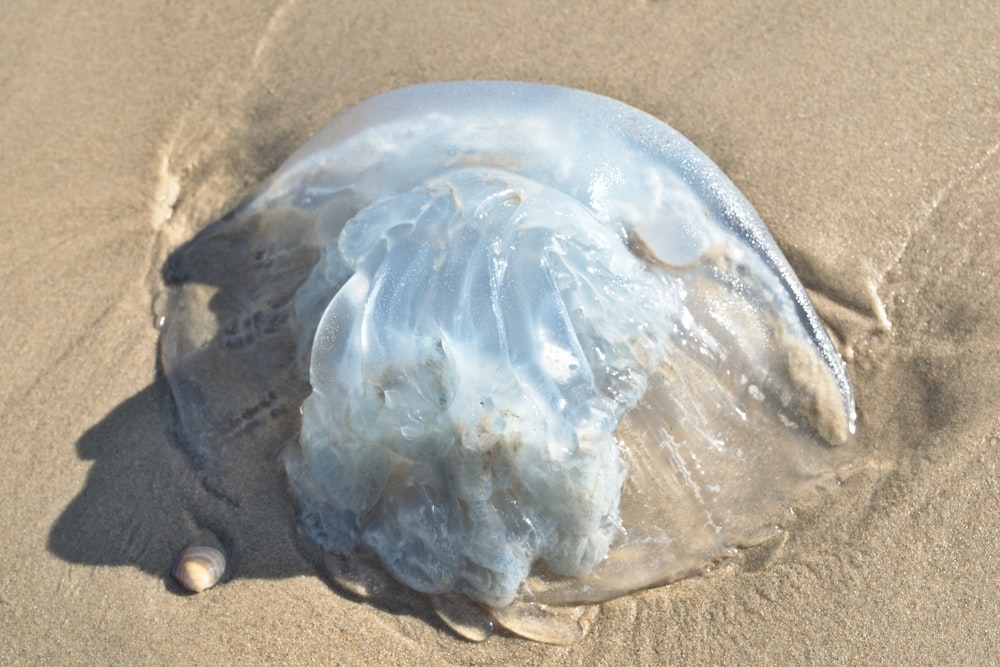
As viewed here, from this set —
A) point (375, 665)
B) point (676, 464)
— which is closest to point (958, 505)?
point (676, 464)

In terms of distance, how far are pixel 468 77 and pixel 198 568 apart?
84.3 inches

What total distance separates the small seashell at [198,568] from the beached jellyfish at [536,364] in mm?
282

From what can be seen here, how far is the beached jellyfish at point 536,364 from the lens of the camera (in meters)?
2.65

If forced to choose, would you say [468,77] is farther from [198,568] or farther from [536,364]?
[198,568]

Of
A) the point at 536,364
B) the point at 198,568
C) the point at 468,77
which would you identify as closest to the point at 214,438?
the point at 198,568

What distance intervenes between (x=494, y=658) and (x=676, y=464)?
31.1 inches

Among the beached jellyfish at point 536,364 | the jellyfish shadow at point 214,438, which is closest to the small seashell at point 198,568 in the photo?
the jellyfish shadow at point 214,438

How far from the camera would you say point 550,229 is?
8.98ft

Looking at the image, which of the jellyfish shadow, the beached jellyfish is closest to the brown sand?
the jellyfish shadow

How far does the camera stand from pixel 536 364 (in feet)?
8.55

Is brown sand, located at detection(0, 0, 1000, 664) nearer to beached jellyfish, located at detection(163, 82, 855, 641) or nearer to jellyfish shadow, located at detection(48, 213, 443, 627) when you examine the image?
jellyfish shadow, located at detection(48, 213, 443, 627)

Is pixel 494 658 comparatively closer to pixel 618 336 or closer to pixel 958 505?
pixel 618 336

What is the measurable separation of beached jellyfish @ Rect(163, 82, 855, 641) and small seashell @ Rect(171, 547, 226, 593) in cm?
28

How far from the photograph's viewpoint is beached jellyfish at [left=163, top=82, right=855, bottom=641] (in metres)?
2.65
